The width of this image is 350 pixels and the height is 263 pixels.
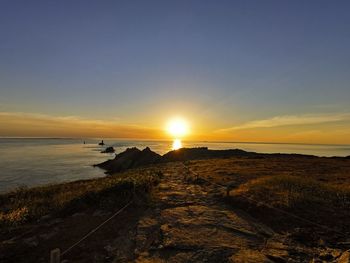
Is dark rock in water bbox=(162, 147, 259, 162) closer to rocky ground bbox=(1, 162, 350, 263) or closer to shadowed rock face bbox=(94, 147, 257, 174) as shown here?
shadowed rock face bbox=(94, 147, 257, 174)

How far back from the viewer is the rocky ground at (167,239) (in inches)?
293

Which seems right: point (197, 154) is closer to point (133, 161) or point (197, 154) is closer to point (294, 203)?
point (133, 161)

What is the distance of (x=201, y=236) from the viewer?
8734mm

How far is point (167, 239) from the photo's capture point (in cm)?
848

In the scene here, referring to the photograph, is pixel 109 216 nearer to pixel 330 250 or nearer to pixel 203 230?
pixel 203 230

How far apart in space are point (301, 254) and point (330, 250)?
957mm

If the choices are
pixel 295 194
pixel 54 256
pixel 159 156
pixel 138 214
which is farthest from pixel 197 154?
pixel 54 256

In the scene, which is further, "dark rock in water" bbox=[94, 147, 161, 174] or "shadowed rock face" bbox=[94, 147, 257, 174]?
"dark rock in water" bbox=[94, 147, 161, 174]

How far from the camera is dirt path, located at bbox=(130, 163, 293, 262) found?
24.2 ft

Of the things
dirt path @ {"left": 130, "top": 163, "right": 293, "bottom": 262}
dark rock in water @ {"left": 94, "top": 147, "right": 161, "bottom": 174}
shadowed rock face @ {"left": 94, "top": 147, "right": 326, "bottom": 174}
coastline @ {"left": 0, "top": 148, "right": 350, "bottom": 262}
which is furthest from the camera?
dark rock in water @ {"left": 94, "top": 147, "right": 161, "bottom": 174}

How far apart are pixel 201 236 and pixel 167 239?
1090 mm

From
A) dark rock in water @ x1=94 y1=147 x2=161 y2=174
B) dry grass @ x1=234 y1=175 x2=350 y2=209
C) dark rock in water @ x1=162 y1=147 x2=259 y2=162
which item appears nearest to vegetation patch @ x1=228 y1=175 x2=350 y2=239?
dry grass @ x1=234 y1=175 x2=350 y2=209

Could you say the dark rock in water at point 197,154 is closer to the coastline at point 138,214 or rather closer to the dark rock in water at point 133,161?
the dark rock in water at point 133,161

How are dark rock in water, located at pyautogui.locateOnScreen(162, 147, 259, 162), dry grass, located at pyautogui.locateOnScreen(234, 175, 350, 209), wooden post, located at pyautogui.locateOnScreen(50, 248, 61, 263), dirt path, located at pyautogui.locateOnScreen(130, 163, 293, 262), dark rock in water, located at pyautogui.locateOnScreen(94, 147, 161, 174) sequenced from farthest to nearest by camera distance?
dark rock in water, located at pyautogui.locateOnScreen(94, 147, 161, 174) → dark rock in water, located at pyautogui.locateOnScreen(162, 147, 259, 162) → dry grass, located at pyautogui.locateOnScreen(234, 175, 350, 209) → dirt path, located at pyautogui.locateOnScreen(130, 163, 293, 262) → wooden post, located at pyautogui.locateOnScreen(50, 248, 61, 263)
